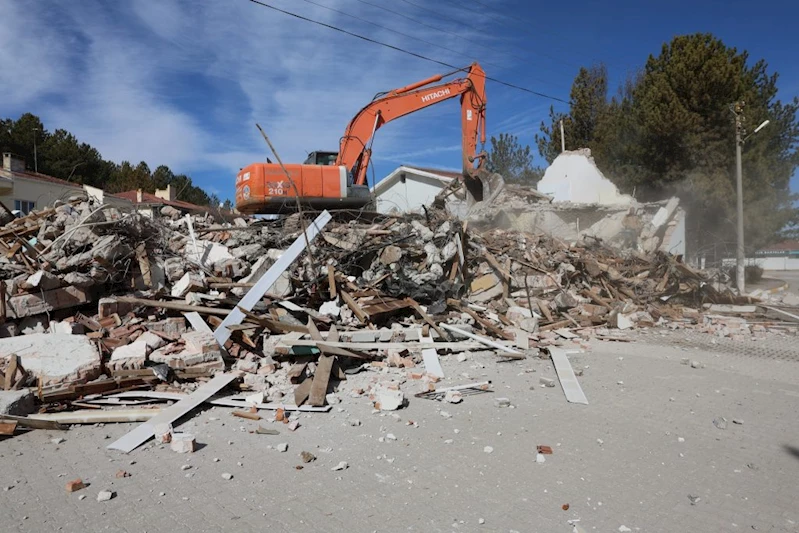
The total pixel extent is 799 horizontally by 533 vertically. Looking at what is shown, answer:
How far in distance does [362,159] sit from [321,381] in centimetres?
776

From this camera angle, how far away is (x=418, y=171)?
2569 centimetres

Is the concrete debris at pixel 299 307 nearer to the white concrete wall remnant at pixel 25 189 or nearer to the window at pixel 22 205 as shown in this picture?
the white concrete wall remnant at pixel 25 189

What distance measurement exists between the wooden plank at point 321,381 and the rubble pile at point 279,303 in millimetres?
20

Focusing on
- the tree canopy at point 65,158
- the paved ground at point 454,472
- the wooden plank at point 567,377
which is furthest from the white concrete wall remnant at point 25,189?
the wooden plank at point 567,377

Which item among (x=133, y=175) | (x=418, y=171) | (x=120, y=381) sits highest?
(x=133, y=175)

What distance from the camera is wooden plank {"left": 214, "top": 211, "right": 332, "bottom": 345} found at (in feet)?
20.3

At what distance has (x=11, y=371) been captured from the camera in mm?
4789

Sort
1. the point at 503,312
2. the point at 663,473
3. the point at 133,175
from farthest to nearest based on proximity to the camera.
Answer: the point at 133,175 → the point at 503,312 → the point at 663,473

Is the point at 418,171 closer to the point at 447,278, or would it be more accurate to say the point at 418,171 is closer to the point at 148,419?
the point at 447,278

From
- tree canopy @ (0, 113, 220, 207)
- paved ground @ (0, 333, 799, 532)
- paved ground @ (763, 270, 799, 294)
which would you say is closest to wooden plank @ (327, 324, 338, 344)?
paved ground @ (0, 333, 799, 532)

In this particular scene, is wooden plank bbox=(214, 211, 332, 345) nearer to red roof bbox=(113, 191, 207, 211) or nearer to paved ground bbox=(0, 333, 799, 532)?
paved ground bbox=(0, 333, 799, 532)

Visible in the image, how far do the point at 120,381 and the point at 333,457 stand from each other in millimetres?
2650

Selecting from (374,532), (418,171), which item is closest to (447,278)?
(374,532)

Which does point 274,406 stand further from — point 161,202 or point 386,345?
point 161,202
